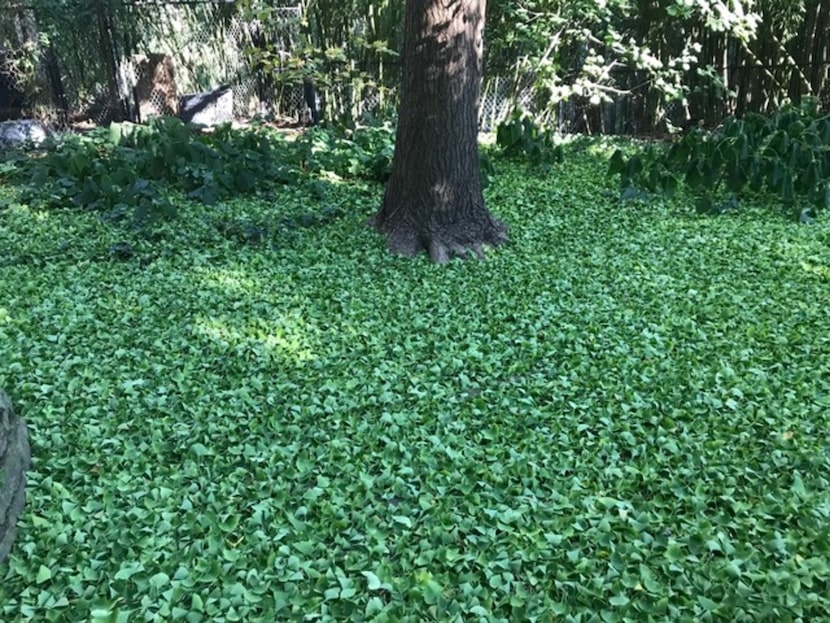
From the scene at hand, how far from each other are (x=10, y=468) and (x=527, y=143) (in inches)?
196

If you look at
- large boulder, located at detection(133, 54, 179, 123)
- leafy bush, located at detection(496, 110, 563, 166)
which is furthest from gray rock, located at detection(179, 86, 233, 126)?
leafy bush, located at detection(496, 110, 563, 166)

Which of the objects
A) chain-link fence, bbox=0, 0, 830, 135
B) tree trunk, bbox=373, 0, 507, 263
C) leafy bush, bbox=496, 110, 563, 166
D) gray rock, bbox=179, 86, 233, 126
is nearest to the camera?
tree trunk, bbox=373, 0, 507, 263

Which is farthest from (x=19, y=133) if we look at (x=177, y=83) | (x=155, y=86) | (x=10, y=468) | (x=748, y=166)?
(x=748, y=166)

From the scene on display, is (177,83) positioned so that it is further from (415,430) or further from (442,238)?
(415,430)

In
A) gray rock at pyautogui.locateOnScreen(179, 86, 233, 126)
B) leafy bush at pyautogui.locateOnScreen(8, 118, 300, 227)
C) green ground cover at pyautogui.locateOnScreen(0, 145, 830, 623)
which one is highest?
gray rock at pyautogui.locateOnScreen(179, 86, 233, 126)

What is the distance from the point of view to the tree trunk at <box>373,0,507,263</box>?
148 inches

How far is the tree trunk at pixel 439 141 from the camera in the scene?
3760 millimetres

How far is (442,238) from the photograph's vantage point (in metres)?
3.91

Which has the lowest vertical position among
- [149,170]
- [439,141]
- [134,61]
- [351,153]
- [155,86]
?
[149,170]

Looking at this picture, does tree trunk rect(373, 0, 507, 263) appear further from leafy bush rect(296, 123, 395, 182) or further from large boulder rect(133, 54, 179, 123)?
large boulder rect(133, 54, 179, 123)

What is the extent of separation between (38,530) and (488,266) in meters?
2.56

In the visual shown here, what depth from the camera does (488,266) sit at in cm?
374

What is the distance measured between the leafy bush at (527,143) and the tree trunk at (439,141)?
1892 mm

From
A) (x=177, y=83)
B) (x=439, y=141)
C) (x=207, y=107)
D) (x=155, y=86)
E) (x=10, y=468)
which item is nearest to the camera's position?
(x=10, y=468)
